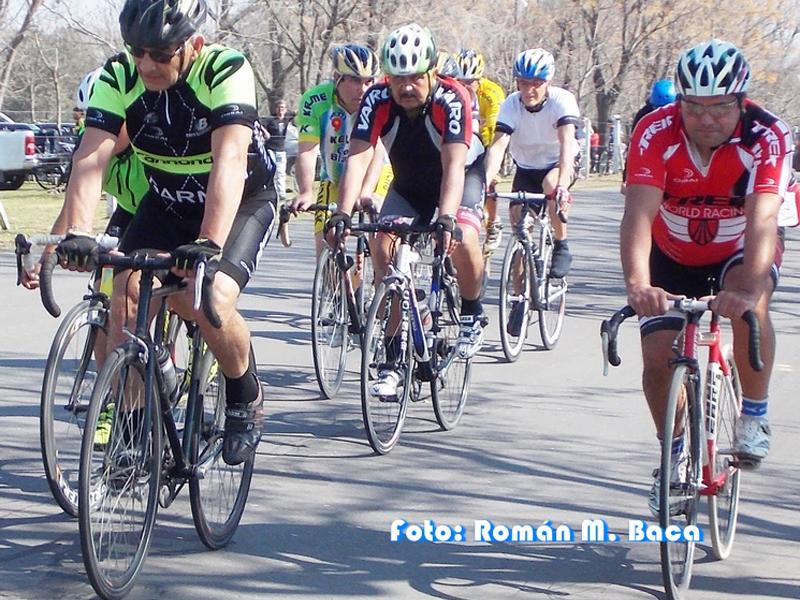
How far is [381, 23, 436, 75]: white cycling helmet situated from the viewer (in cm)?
705

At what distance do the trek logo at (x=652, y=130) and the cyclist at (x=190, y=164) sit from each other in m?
1.48

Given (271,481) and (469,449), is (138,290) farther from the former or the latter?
(469,449)

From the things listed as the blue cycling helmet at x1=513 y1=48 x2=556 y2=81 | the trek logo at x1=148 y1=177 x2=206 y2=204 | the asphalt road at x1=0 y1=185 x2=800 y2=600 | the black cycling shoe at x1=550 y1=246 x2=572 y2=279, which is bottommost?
the asphalt road at x1=0 y1=185 x2=800 y2=600

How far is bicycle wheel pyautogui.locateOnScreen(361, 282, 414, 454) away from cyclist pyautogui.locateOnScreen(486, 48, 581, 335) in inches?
129

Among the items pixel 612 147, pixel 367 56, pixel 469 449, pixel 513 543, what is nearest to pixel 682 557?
pixel 513 543

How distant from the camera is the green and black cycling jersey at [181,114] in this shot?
4902 millimetres

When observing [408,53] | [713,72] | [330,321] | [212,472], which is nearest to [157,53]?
[212,472]

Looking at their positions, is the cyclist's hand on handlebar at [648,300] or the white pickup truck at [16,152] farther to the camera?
the white pickup truck at [16,152]

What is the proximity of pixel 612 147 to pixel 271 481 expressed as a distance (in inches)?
1458

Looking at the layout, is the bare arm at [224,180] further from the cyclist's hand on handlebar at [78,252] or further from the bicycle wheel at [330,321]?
the bicycle wheel at [330,321]

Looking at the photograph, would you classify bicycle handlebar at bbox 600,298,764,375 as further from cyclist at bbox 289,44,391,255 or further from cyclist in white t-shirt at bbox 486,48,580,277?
cyclist in white t-shirt at bbox 486,48,580,277

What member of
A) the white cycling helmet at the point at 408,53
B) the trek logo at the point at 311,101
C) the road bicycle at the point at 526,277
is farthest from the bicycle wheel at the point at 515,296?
the white cycling helmet at the point at 408,53

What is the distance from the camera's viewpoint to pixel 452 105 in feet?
24.0

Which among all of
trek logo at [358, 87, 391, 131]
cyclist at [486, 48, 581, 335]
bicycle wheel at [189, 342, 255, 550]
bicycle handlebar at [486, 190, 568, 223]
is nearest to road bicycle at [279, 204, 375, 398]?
trek logo at [358, 87, 391, 131]
